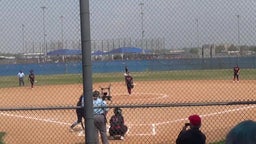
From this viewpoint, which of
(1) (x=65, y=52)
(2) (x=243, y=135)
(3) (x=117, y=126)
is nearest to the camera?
(2) (x=243, y=135)

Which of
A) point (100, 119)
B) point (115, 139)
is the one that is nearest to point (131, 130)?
point (115, 139)

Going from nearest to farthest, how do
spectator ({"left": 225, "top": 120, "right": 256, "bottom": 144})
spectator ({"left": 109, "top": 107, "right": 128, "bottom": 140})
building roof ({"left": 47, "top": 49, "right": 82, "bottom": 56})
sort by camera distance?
1. spectator ({"left": 225, "top": 120, "right": 256, "bottom": 144})
2. building roof ({"left": 47, "top": 49, "right": 82, "bottom": 56})
3. spectator ({"left": 109, "top": 107, "right": 128, "bottom": 140})

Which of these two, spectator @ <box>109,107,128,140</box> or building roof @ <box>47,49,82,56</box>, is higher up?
building roof @ <box>47,49,82,56</box>

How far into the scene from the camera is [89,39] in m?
5.95

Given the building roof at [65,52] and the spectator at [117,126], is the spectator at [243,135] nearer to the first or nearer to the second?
the building roof at [65,52]

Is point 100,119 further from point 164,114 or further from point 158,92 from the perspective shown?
point 158,92

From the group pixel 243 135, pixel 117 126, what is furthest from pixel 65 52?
pixel 117 126

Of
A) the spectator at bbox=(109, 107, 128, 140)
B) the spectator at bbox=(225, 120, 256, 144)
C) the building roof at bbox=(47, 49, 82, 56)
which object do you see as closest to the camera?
the spectator at bbox=(225, 120, 256, 144)

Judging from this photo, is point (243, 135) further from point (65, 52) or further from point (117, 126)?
point (117, 126)

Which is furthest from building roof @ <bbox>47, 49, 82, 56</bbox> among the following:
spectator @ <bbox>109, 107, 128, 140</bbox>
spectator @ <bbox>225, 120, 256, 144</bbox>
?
spectator @ <bbox>109, 107, 128, 140</bbox>

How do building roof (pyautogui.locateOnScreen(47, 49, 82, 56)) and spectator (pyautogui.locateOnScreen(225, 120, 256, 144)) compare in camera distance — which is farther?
building roof (pyautogui.locateOnScreen(47, 49, 82, 56))

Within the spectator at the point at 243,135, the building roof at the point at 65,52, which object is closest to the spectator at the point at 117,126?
the building roof at the point at 65,52

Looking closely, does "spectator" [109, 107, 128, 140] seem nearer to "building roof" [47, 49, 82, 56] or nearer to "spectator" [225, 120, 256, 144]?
"building roof" [47, 49, 82, 56]

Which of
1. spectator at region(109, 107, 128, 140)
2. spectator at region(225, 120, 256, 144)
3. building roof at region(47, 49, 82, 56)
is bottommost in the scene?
spectator at region(109, 107, 128, 140)
